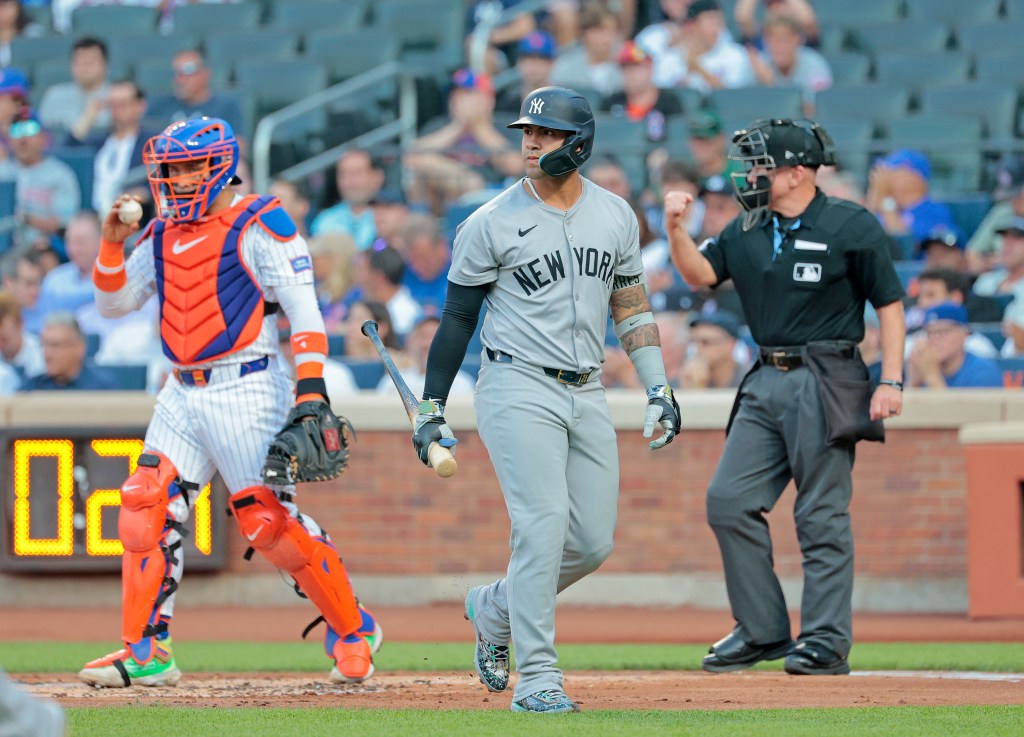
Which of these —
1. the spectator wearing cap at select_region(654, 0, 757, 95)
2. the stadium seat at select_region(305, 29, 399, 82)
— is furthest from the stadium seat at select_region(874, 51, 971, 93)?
the stadium seat at select_region(305, 29, 399, 82)

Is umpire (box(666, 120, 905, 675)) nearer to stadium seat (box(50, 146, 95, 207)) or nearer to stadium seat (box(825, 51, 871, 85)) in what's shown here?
stadium seat (box(825, 51, 871, 85))

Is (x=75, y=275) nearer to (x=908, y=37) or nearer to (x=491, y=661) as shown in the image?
(x=491, y=661)

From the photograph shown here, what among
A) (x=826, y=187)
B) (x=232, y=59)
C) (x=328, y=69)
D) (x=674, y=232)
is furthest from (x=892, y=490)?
(x=232, y=59)

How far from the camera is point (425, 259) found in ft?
36.3

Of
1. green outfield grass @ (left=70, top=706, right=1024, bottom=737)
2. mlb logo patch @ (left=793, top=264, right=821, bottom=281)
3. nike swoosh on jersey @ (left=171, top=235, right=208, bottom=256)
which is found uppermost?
nike swoosh on jersey @ (left=171, top=235, right=208, bottom=256)

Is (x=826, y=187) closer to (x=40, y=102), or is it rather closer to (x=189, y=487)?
(x=189, y=487)

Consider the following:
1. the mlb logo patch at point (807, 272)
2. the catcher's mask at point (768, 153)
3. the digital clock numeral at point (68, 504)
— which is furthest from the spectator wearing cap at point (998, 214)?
the digital clock numeral at point (68, 504)

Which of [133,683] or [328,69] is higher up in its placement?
[328,69]

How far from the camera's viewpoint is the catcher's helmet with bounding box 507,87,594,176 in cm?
529

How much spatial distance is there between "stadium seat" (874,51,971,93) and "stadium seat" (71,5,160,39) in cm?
722

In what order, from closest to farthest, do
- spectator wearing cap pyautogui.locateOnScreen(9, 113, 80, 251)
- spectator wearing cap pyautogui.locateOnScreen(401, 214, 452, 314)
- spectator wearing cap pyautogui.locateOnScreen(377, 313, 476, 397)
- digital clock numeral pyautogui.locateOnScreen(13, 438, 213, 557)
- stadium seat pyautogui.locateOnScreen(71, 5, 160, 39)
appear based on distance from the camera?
1. digital clock numeral pyautogui.locateOnScreen(13, 438, 213, 557)
2. spectator wearing cap pyautogui.locateOnScreen(377, 313, 476, 397)
3. spectator wearing cap pyautogui.locateOnScreen(401, 214, 452, 314)
4. spectator wearing cap pyautogui.locateOnScreen(9, 113, 80, 251)
5. stadium seat pyautogui.locateOnScreen(71, 5, 160, 39)

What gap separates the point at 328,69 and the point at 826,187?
17.3 feet

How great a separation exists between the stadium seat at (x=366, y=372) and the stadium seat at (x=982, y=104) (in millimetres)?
5157

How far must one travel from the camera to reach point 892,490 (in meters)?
9.30
